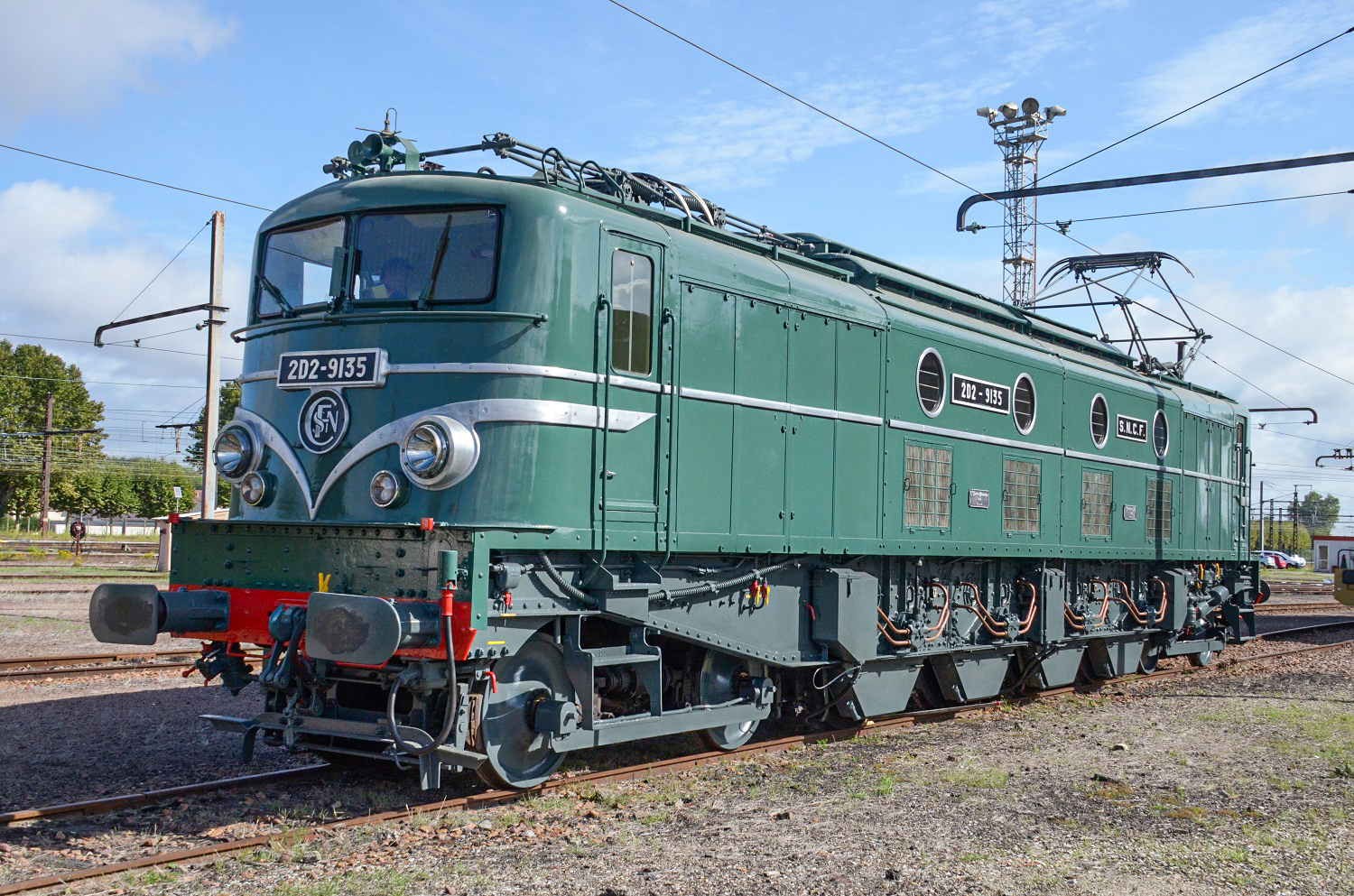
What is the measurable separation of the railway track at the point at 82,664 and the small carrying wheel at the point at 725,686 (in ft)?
24.0

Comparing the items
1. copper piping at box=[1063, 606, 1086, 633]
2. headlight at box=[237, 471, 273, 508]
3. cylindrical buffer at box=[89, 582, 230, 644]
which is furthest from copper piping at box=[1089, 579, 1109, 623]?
cylindrical buffer at box=[89, 582, 230, 644]

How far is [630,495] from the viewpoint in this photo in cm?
800

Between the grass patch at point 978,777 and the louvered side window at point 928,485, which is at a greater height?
the louvered side window at point 928,485

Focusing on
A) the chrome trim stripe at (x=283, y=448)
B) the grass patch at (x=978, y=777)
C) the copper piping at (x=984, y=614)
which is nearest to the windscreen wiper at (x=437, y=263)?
the chrome trim stripe at (x=283, y=448)

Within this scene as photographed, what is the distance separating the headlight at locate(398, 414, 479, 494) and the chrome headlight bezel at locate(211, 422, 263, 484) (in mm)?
1563

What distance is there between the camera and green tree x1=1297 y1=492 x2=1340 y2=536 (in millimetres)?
144500

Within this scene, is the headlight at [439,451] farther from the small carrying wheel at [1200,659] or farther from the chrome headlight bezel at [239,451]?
the small carrying wheel at [1200,659]

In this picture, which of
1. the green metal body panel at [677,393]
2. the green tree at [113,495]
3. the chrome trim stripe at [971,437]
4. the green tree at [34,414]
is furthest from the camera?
the green tree at [113,495]

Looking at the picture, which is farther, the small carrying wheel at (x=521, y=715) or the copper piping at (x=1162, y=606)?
the copper piping at (x=1162, y=606)

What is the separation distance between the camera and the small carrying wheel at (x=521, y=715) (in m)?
7.32

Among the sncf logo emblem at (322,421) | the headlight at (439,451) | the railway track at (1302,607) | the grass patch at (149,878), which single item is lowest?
the grass patch at (149,878)

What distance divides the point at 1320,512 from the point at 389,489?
18339 cm

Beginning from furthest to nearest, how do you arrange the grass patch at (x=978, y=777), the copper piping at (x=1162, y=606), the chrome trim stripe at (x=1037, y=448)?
the copper piping at (x=1162, y=606) → the chrome trim stripe at (x=1037, y=448) → the grass patch at (x=978, y=777)

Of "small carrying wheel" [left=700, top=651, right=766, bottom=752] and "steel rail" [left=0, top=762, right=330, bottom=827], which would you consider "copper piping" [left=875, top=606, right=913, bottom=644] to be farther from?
"steel rail" [left=0, top=762, right=330, bottom=827]
